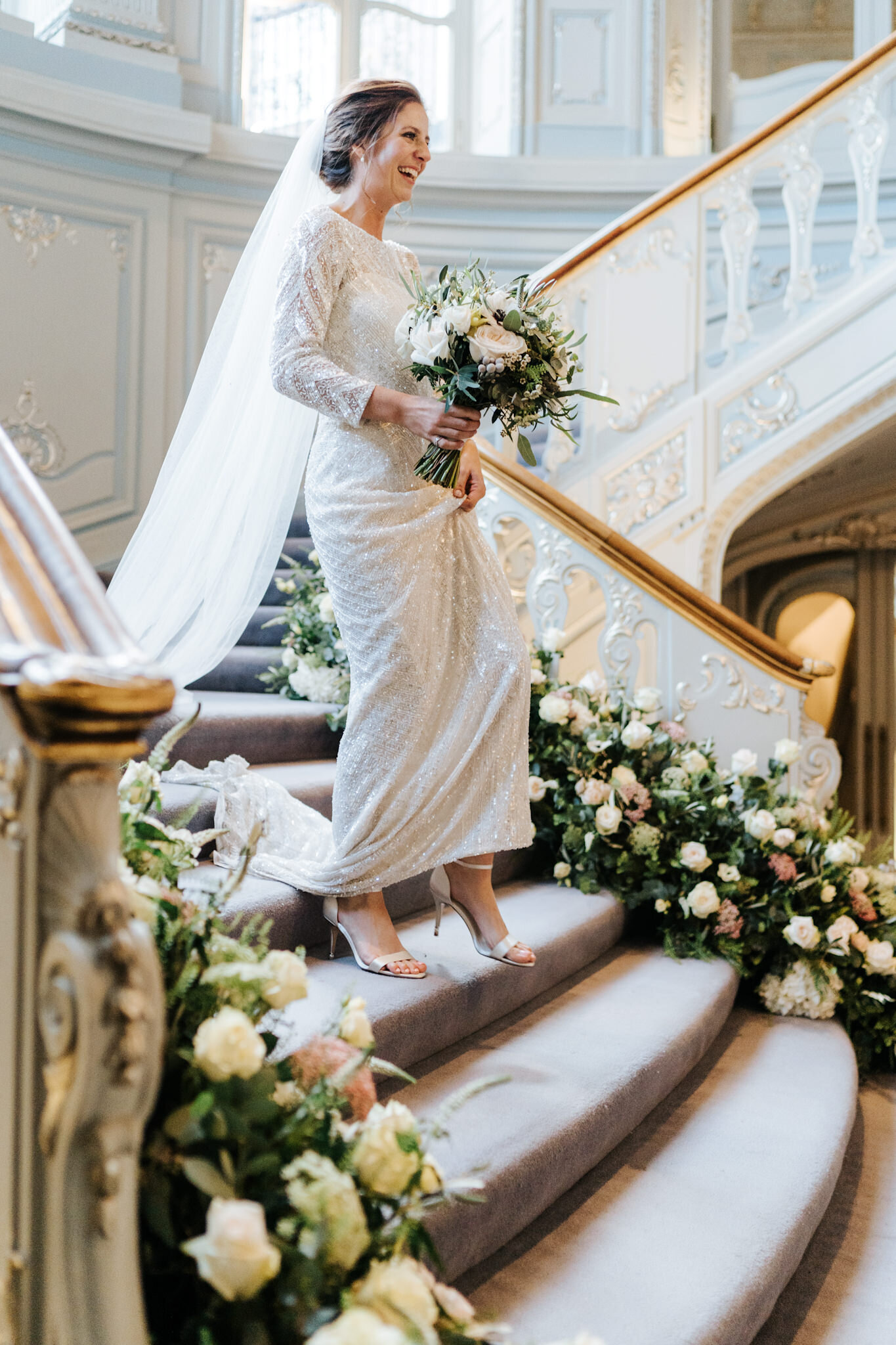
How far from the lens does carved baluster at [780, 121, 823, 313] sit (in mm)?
5172

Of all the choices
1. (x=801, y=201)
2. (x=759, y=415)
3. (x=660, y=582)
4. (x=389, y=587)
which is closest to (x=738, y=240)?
(x=801, y=201)

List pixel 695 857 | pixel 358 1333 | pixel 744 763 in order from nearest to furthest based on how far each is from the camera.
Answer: pixel 358 1333 < pixel 695 857 < pixel 744 763

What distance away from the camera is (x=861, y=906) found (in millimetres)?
3574

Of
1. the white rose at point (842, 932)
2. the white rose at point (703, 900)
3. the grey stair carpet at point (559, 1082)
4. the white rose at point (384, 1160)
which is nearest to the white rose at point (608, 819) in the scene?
the white rose at point (703, 900)

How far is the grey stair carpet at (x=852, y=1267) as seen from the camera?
2184mm

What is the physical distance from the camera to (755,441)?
5156mm

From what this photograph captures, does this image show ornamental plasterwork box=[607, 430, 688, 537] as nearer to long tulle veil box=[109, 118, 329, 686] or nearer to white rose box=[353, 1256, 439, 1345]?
long tulle veil box=[109, 118, 329, 686]

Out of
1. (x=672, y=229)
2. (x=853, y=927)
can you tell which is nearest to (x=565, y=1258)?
(x=853, y=927)

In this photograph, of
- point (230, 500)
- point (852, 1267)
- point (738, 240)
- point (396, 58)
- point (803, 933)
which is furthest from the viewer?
point (396, 58)

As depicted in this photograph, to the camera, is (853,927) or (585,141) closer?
(853,927)

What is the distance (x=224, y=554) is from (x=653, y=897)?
65.9 inches

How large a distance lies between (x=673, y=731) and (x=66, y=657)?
3.02 m

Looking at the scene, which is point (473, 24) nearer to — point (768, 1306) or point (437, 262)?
point (437, 262)

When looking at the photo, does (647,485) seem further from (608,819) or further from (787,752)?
(608,819)
